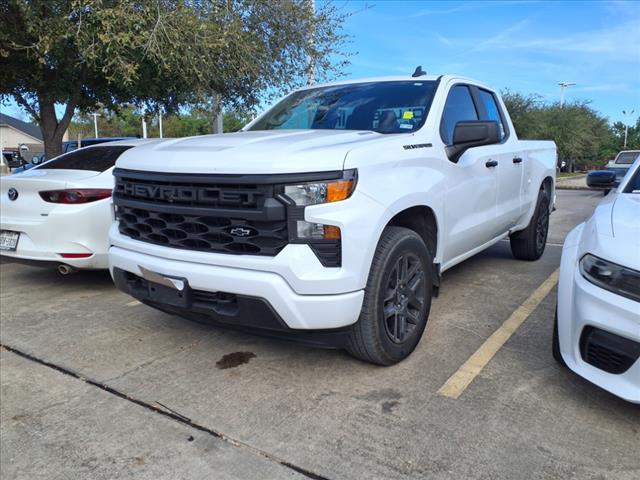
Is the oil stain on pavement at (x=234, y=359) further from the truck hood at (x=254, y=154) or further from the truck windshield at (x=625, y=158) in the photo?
the truck windshield at (x=625, y=158)

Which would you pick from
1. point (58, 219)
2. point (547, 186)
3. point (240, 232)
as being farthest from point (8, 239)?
point (547, 186)

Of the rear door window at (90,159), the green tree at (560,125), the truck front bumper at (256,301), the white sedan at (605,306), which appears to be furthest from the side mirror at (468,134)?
the green tree at (560,125)

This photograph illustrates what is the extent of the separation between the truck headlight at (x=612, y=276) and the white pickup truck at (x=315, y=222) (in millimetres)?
1006

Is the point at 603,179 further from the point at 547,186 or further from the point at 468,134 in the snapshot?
the point at 547,186

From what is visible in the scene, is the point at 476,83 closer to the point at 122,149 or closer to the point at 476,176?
the point at 476,176

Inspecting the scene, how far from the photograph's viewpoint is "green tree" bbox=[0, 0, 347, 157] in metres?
6.73

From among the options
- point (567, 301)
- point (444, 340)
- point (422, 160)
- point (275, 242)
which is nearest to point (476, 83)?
point (422, 160)

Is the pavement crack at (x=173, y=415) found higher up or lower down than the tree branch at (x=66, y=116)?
A: lower down

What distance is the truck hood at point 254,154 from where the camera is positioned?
2754 millimetres

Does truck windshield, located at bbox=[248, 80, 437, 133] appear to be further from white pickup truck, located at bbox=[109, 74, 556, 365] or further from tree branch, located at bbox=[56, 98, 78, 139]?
tree branch, located at bbox=[56, 98, 78, 139]

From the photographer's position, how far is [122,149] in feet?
19.0

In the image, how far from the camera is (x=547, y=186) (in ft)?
21.0

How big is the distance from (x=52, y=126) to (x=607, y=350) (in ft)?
30.5

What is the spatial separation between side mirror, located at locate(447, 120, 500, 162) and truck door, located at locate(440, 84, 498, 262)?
2.3 inches
